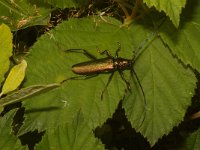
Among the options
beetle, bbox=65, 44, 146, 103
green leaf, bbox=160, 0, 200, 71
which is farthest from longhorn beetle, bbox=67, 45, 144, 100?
green leaf, bbox=160, 0, 200, 71

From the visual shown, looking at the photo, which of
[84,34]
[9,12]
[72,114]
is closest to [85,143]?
[72,114]

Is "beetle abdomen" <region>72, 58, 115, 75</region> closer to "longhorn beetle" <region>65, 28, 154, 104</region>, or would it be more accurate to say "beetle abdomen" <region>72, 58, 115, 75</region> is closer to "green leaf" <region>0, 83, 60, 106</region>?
"longhorn beetle" <region>65, 28, 154, 104</region>

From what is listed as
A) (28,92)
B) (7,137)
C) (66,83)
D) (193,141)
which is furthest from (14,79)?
(193,141)

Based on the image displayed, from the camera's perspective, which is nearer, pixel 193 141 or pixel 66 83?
pixel 66 83

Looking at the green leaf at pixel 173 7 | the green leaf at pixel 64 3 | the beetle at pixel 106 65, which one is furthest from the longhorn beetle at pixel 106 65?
the green leaf at pixel 173 7

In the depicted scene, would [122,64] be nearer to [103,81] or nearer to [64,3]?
[103,81]

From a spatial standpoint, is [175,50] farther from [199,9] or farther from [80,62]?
[80,62]

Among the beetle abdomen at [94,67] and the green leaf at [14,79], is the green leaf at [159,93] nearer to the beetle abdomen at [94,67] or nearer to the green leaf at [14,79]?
the beetle abdomen at [94,67]
